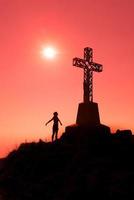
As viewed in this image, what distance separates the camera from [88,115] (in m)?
42.5

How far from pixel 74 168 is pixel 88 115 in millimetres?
12541

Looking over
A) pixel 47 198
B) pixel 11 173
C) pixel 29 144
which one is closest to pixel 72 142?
pixel 29 144

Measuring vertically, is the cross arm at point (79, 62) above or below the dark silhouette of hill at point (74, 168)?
above

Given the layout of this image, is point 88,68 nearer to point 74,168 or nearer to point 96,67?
point 96,67

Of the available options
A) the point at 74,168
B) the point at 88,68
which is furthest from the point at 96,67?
the point at 74,168

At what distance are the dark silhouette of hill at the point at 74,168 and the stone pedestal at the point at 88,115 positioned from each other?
1884mm

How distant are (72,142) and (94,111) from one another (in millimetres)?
5431

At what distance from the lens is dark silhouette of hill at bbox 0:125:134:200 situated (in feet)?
82.4

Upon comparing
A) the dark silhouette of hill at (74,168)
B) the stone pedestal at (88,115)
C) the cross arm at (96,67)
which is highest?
the cross arm at (96,67)

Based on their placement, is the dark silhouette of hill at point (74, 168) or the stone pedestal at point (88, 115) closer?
the dark silhouette of hill at point (74, 168)

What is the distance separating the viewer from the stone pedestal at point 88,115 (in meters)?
42.5

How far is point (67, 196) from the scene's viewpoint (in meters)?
24.8

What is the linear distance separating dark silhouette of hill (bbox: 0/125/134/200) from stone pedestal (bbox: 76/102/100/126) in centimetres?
188

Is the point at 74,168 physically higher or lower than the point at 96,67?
lower
